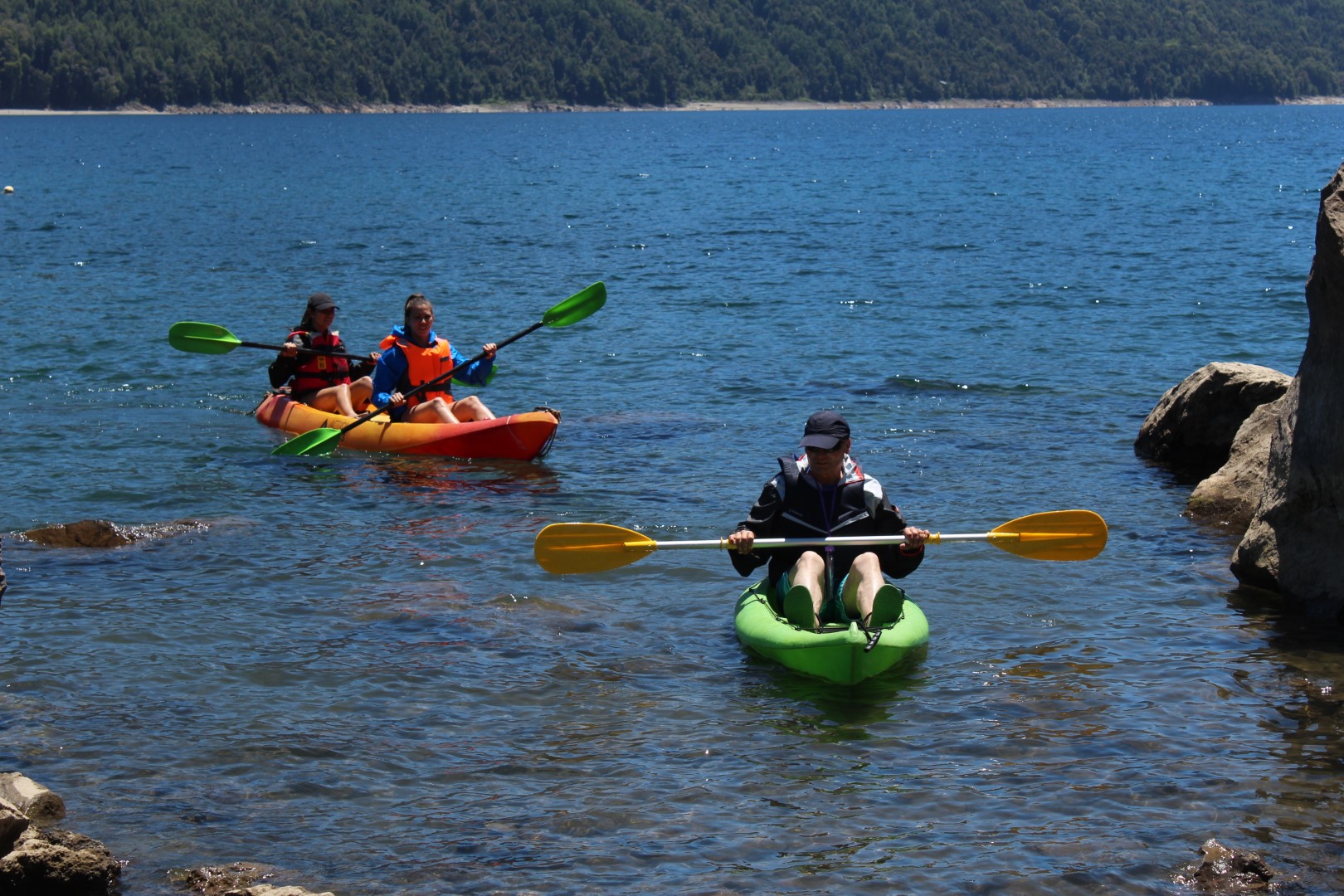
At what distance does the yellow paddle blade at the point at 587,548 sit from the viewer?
315 inches

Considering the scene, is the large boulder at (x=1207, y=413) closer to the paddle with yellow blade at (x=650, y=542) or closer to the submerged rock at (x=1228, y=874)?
the paddle with yellow blade at (x=650, y=542)

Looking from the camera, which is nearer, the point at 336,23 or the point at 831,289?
the point at 831,289

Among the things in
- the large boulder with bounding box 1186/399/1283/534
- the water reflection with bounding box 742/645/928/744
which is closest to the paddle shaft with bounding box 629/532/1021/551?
the water reflection with bounding box 742/645/928/744

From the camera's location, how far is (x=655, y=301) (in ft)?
76.3

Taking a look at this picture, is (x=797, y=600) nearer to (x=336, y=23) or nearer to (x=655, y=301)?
(x=655, y=301)

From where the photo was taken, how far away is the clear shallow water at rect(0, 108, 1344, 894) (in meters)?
5.73

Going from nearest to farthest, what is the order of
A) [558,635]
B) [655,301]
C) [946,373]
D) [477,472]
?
[558,635] → [477,472] → [946,373] → [655,301]

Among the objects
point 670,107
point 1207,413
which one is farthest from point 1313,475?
point 670,107

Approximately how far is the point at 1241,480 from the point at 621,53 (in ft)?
548

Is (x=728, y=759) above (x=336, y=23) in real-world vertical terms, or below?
below

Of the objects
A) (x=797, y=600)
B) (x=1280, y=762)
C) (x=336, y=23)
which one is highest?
(x=336, y=23)

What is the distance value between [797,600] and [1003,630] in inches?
59.6

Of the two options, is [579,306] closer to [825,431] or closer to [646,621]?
[646,621]

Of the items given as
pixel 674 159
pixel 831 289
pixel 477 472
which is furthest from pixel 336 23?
pixel 477 472
